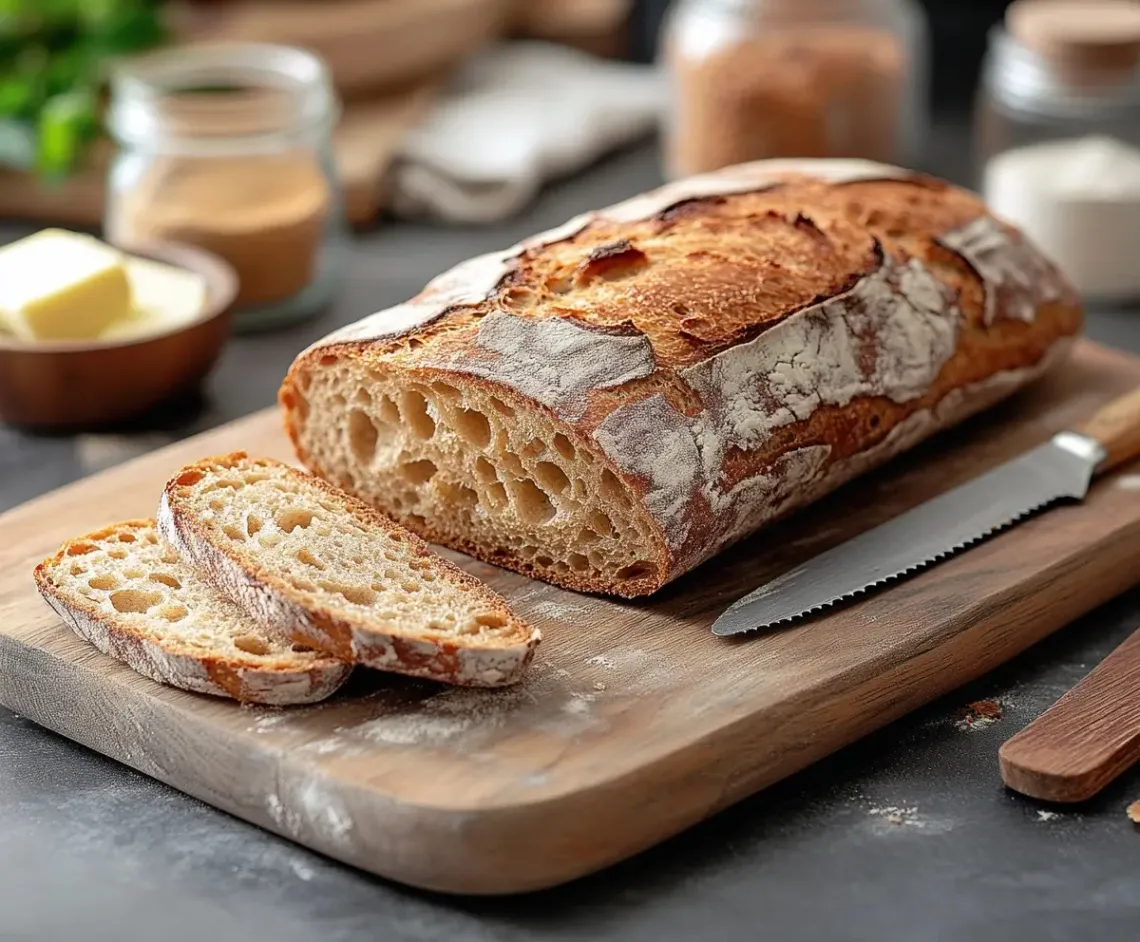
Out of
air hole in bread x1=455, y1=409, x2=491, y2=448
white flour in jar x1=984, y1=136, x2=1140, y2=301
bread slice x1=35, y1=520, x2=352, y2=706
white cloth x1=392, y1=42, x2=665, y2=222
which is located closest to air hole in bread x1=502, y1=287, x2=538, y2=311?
air hole in bread x1=455, y1=409, x2=491, y2=448

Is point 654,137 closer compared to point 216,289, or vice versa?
point 216,289

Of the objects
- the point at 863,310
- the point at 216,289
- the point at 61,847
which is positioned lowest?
the point at 61,847

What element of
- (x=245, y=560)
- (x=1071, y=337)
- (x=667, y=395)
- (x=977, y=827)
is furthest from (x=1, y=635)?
(x=1071, y=337)

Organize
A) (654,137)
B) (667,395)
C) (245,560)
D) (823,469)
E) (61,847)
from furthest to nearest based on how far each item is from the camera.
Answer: (654,137)
(823,469)
(667,395)
(245,560)
(61,847)

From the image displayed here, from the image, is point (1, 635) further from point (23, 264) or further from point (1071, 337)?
point (1071, 337)

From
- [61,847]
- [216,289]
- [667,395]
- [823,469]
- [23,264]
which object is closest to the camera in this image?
[61,847]

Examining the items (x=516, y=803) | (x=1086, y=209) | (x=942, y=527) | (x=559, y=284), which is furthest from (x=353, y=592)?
(x=1086, y=209)

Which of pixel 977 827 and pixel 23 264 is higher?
pixel 23 264
